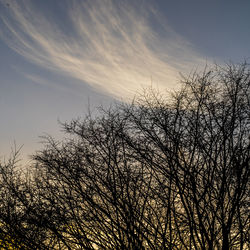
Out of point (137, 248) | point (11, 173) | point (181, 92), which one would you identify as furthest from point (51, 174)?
point (181, 92)

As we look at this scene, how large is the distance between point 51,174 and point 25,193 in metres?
1.14

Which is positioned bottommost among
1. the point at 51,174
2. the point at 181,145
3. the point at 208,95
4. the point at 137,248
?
the point at 137,248

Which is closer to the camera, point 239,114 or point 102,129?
point 239,114

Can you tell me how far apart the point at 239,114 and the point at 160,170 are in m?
3.10

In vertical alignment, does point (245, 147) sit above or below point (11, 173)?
above

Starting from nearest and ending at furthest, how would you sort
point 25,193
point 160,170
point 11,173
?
point 160,170, point 25,193, point 11,173

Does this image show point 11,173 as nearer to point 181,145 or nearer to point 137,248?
point 137,248

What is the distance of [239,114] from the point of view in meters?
7.19

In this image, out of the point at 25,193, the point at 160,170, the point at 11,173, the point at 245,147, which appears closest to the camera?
the point at 245,147

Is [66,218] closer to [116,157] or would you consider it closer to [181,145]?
[116,157]

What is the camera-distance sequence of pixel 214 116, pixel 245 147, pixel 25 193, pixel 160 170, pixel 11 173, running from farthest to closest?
pixel 11 173, pixel 25 193, pixel 160 170, pixel 214 116, pixel 245 147

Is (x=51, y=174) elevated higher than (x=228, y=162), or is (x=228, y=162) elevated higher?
(x=228, y=162)

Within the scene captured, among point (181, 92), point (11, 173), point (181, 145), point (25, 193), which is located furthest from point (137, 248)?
point (11, 173)

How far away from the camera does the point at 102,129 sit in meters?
8.62
